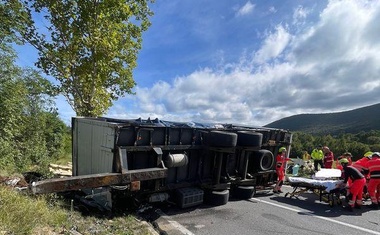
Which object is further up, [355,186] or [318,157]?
[355,186]

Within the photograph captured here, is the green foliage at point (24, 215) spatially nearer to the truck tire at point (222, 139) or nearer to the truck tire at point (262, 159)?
the truck tire at point (222, 139)

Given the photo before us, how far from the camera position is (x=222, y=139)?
667cm

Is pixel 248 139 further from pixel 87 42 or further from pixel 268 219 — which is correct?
pixel 87 42

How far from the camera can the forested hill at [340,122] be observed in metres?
85.9

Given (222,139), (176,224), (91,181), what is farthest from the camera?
(222,139)

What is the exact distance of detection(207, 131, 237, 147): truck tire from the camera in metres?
6.67

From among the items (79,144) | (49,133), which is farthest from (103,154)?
(49,133)

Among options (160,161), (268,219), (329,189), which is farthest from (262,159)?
(160,161)

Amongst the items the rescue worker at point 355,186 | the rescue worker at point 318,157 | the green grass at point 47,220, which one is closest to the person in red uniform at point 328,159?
the rescue worker at point 318,157

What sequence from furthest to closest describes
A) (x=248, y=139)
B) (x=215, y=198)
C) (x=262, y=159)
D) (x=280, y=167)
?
(x=280, y=167)
(x=262, y=159)
(x=248, y=139)
(x=215, y=198)

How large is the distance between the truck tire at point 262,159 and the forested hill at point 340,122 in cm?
8497

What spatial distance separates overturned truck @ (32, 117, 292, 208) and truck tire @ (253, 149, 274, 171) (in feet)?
1.15

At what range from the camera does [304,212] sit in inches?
265

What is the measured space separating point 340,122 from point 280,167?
10539cm
